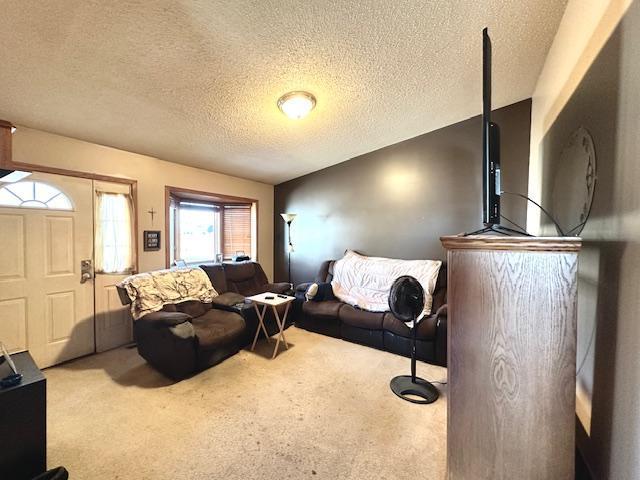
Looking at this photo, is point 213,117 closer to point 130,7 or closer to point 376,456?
point 130,7

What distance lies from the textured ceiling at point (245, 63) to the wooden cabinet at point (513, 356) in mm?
1601

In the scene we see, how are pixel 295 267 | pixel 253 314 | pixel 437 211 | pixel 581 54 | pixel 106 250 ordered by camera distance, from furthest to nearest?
pixel 295 267 → pixel 437 211 → pixel 253 314 → pixel 106 250 → pixel 581 54

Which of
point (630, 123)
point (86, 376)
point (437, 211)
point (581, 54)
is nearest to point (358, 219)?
point (437, 211)

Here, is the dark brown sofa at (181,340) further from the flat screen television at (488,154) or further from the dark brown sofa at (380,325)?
the flat screen television at (488,154)

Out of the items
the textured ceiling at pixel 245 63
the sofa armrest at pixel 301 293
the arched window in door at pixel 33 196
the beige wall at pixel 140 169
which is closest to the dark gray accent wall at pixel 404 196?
the textured ceiling at pixel 245 63

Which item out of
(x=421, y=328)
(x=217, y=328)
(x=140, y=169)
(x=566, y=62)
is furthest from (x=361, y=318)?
(x=140, y=169)

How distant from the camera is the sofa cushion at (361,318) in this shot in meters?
3.21

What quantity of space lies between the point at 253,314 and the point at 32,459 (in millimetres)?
2039

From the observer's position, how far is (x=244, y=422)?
6.31 ft

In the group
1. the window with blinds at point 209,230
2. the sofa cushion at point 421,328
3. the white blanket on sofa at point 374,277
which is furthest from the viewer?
the window with blinds at point 209,230

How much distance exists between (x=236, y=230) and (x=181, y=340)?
9.28 feet

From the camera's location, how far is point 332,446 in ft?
5.65

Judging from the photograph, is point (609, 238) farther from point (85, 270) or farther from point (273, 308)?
point (85, 270)

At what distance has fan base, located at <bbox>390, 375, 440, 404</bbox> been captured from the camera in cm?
223
